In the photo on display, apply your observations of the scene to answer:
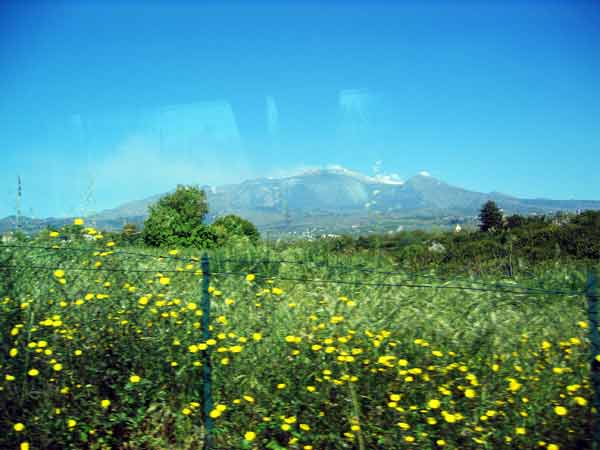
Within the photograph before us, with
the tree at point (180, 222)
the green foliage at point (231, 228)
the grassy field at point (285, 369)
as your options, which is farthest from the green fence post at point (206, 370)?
the green foliage at point (231, 228)

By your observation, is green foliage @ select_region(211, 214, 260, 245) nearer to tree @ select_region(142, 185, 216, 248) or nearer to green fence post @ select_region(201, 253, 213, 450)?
tree @ select_region(142, 185, 216, 248)

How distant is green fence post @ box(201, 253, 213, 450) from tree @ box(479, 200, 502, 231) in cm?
1704

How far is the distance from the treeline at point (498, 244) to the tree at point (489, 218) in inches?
14.2

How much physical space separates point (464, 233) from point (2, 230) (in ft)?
48.8

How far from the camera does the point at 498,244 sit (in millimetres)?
13078

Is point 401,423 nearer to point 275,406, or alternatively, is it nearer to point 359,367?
point 359,367

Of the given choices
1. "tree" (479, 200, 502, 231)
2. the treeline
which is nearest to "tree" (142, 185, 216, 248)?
"tree" (479, 200, 502, 231)

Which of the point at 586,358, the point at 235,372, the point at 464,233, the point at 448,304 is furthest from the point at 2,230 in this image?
the point at 464,233

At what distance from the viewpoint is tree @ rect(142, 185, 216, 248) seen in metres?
36.3

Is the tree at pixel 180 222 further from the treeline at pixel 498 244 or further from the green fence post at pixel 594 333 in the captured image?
the green fence post at pixel 594 333

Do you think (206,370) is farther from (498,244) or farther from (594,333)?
(498,244)

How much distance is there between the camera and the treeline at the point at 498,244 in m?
7.41

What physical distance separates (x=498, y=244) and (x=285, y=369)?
10891 millimetres

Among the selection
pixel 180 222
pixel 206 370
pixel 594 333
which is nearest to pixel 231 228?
pixel 180 222
